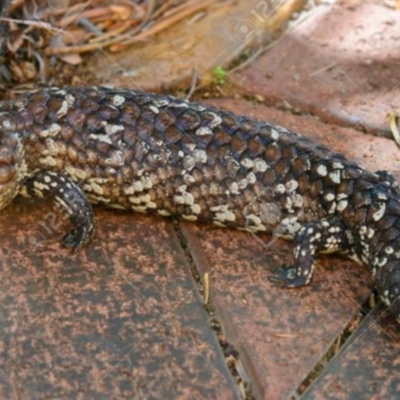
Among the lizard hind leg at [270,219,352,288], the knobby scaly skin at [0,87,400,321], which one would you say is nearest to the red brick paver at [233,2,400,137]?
the knobby scaly skin at [0,87,400,321]

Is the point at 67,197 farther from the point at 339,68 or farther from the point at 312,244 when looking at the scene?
the point at 339,68

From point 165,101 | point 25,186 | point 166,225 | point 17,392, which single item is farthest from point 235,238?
point 17,392

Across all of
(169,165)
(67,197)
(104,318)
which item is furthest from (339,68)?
(104,318)

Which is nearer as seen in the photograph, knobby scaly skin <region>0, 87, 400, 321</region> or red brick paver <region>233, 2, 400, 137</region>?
knobby scaly skin <region>0, 87, 400, 321</region>

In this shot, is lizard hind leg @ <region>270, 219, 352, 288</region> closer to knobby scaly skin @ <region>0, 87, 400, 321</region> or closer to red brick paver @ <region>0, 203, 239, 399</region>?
knobby scaly skin @ <region>0, 87, 400, 321</region>

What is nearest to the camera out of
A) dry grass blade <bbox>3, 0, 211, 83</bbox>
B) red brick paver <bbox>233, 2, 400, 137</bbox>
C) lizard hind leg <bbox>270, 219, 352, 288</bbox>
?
lizard hind leg <bbox>270, 219, 352, 288</bbox>

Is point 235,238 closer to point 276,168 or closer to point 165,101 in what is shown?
point 276,168

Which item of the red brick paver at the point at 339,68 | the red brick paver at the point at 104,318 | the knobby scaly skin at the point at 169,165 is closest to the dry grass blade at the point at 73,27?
the red brick paver at the point at 339,68

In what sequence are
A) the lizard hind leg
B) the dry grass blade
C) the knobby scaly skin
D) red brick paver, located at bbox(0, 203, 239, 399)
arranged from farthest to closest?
the dry grass blade → the knobby scaly skin → the lizard hind leg → red brick paver, located at bbox(0, 203, 239, 399)
